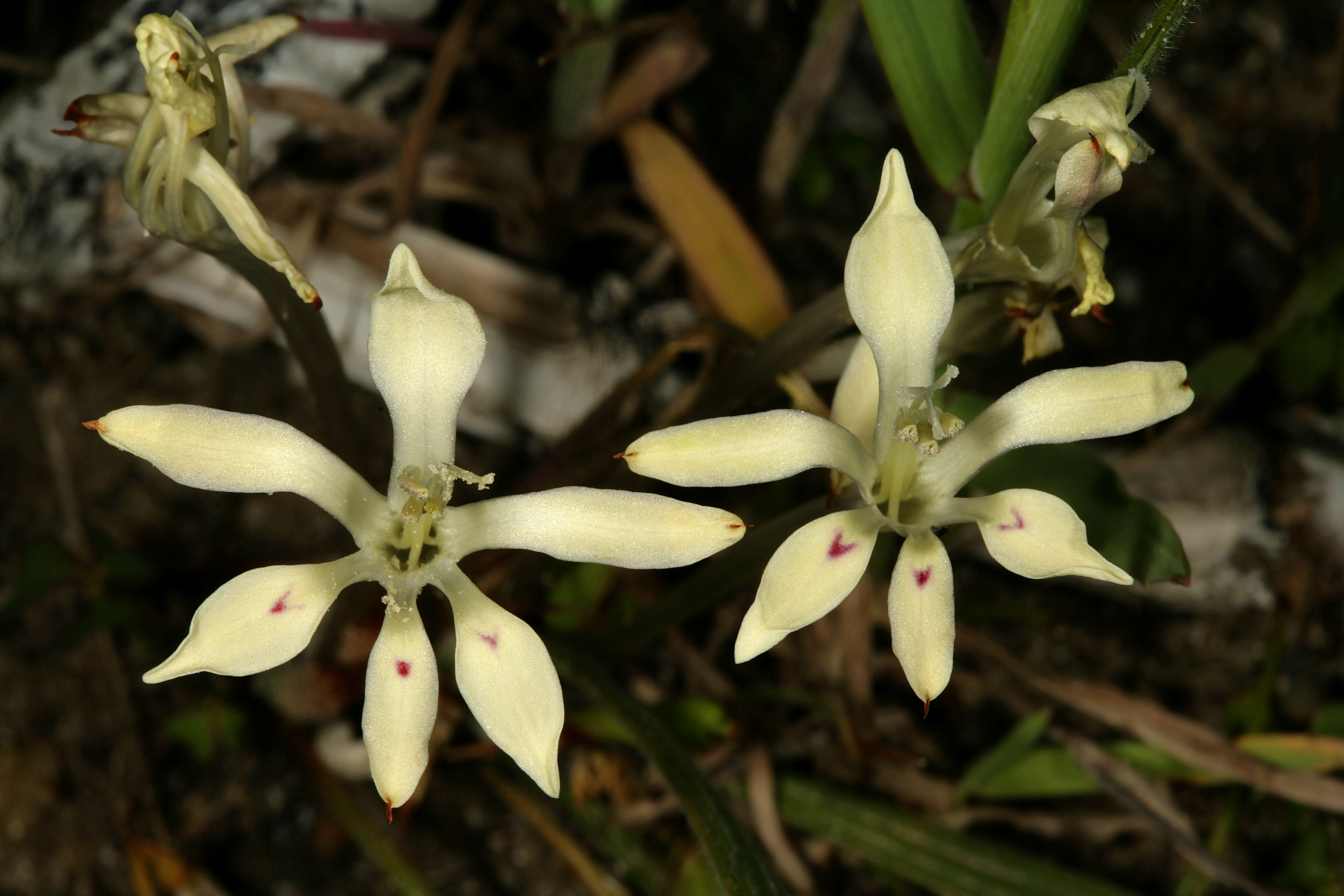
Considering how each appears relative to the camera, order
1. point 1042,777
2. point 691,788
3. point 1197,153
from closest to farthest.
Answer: point 691,788 < point 1042,777 < point 1197,153

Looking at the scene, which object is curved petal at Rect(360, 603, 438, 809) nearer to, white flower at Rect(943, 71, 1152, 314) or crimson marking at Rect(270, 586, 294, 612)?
crimson marking at Rect(270, 586, 294, 612)

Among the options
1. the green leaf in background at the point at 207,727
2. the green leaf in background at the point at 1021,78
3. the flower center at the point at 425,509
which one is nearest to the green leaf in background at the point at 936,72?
the green leaf in background at the point at 1021,78

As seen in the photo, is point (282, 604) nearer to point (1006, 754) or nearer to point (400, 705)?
point (400, 705)

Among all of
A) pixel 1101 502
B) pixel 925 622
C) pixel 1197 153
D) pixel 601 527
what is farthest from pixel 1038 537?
pixel 1197 153

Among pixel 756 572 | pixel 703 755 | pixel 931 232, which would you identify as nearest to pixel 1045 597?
pixel 703 755

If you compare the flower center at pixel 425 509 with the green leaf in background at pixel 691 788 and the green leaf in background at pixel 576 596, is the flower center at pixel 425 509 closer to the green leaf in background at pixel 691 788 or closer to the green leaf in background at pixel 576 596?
the green leaf in background at pixel 691 788

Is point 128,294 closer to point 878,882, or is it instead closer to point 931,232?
point 931,232

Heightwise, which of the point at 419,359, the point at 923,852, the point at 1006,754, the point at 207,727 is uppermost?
the point at 419,359
